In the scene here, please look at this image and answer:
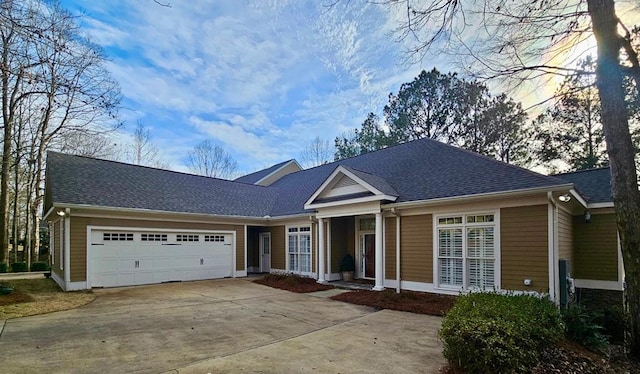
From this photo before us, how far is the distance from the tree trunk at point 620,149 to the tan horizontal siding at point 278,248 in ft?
39.4

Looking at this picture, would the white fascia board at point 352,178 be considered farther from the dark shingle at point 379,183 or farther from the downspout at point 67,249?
the downspout at point 67,249

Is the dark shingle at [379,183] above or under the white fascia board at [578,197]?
above

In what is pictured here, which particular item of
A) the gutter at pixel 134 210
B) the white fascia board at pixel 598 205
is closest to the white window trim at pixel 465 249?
the white fascia board at pixel 598 205

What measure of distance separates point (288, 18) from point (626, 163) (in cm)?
785

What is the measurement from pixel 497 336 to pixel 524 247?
195 inches

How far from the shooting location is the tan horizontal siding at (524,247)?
820cm

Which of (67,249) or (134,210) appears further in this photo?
(134,210)

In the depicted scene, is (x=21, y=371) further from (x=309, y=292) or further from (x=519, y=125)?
(x=519, y=125)

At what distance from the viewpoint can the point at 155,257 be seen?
43.3ft

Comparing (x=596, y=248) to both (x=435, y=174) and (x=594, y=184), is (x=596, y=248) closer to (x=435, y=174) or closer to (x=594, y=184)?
(x=594, y=184)

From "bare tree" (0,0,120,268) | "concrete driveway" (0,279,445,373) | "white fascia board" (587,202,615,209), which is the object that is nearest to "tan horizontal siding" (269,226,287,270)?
"concrete driveway" (0,279,445,373)

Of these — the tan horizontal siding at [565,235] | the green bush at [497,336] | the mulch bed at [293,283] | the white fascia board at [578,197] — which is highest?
the white fascia board at [578,197]

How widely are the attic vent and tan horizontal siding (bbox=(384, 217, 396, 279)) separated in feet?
6.07

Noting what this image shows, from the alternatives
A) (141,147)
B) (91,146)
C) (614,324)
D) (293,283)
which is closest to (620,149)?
(614,324)
